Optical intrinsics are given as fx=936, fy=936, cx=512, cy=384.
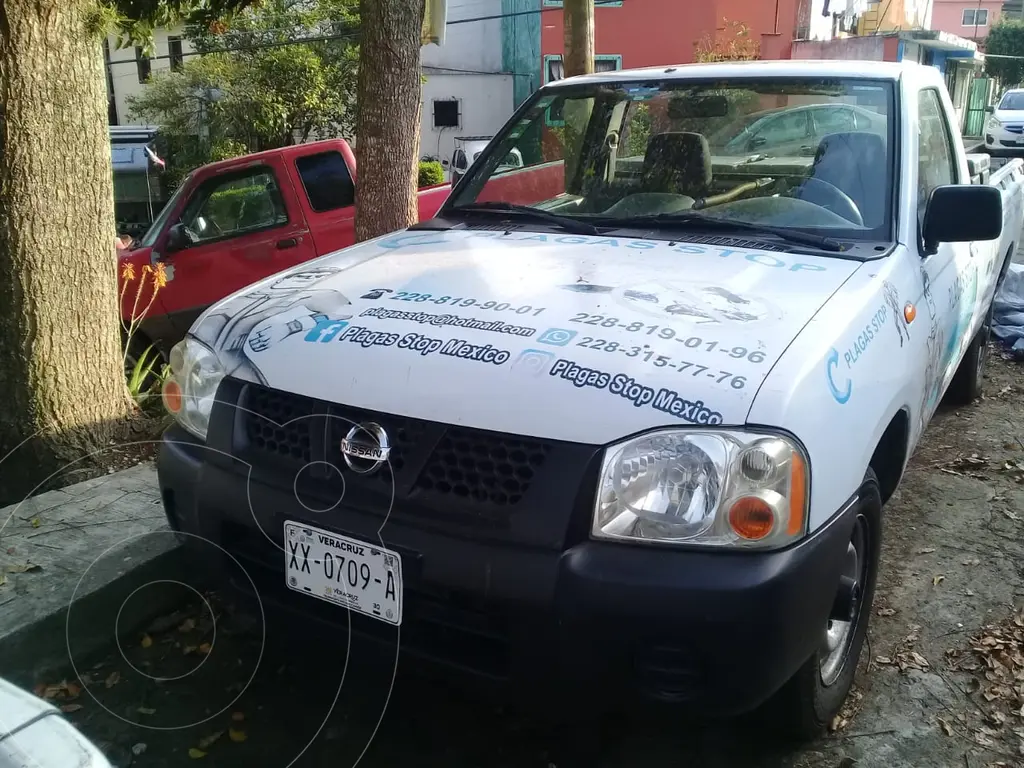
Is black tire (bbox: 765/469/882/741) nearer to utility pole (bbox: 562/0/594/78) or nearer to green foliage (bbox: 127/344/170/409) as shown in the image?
green foliage (bbox: 127/344/170/409)

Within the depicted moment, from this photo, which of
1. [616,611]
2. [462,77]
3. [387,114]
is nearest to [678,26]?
[462,77]

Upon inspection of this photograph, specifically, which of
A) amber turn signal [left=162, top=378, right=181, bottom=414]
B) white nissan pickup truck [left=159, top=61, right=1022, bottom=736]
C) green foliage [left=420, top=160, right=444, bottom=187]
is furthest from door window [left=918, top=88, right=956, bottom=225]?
green foliage [left=420, top=160, right=444, bottom=187]

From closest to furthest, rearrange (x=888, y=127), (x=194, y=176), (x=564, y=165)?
1. (x=888, y=127)
2. (x=564, y=165)
3. (x=194, y=176)

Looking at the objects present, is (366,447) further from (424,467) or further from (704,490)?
(704,490)

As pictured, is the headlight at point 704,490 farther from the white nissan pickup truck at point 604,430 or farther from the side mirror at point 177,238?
the side mirror at point 177,238

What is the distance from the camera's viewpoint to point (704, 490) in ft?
6.42

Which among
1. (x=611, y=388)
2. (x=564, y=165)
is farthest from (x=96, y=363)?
(x=611, y=388)

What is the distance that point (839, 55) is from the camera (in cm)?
2405

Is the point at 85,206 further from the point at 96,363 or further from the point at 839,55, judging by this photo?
the point at 839,55

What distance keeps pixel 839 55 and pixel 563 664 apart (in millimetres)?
25254

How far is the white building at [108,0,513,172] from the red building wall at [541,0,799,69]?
1943mm

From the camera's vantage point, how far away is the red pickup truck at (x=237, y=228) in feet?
22.5

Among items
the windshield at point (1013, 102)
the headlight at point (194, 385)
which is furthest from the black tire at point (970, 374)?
the windshield at point (1013, 102)

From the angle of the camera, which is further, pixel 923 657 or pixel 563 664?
pixel 923 657
